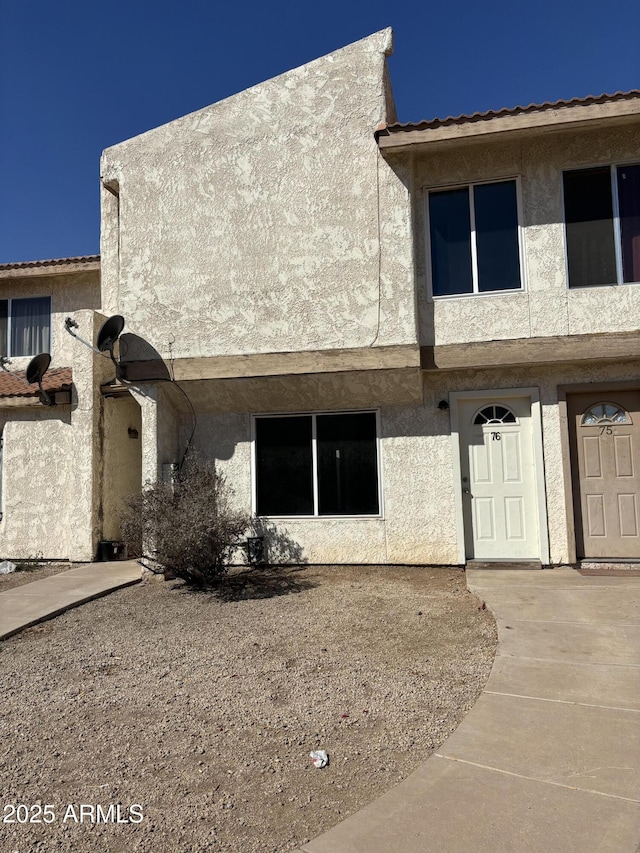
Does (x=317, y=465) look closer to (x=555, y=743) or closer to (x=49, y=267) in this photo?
(x=555, y=743)

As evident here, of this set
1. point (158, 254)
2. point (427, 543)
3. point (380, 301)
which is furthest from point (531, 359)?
point (158, 254)

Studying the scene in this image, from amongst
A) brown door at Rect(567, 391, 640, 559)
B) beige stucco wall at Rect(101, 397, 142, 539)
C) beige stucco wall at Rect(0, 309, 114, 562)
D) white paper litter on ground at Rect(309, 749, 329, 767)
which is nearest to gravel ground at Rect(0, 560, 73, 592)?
beige stucco wall at Rect(0, 309, 114, 562)

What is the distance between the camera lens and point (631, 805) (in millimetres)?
2650

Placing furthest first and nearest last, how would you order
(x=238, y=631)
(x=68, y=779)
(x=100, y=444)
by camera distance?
1. (x=100, y=444)
2. (x=238, y=631)
3. (x=68, y=779)

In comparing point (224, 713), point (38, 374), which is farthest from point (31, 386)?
point (224, 713)

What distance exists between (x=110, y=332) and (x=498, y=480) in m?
6.03

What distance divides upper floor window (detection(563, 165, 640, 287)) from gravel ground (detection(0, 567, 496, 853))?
16.1 feet

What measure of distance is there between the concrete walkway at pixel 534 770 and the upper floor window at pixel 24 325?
10681 millimetres

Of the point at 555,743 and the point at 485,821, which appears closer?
the point at 485,821

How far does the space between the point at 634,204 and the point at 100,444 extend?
28.0ft

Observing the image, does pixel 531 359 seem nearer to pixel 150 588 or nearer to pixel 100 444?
pixel 150 588

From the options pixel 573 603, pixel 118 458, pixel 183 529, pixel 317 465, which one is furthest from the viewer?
pixel 118 458

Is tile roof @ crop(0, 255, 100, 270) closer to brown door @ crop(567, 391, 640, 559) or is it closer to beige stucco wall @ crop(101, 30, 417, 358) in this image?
beige stucco wall @ crop(101, 30, 417, 358)

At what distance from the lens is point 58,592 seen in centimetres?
750
